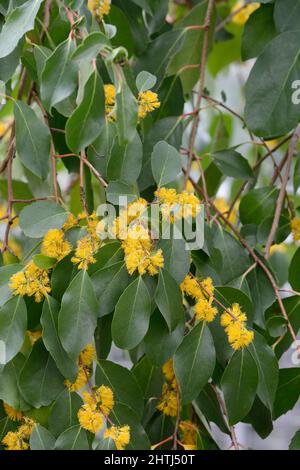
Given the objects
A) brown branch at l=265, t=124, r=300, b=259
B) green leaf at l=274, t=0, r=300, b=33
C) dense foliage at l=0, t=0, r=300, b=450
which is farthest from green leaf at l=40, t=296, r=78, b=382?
green leaf at l=274, t=0, r=300, b=33

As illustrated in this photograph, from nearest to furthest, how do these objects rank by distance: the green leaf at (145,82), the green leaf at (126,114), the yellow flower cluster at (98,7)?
the green leaf at (126,114)
the green leaf at (145,82)
the yellow flower cluster at (98,7)

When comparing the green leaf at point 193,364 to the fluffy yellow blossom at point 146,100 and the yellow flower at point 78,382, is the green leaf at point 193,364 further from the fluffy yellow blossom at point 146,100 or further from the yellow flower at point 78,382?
the fluffy yellow blossom at point 146,100

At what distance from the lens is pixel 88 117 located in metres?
0.80

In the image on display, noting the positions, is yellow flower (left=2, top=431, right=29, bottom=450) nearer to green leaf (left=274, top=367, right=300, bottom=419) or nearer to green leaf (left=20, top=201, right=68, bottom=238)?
green leaf (left=20, top=201, right=68, bottom=238)

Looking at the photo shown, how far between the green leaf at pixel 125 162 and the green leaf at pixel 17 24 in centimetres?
16

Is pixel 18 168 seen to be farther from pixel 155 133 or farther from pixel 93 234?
pixel 93 234

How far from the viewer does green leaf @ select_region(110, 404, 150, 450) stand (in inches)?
35.5

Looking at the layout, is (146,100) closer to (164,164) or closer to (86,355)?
(164,164)

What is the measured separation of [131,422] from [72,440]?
84 millimetres

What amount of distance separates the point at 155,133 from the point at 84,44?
388mm

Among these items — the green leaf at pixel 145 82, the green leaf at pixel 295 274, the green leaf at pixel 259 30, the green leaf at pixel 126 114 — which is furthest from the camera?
the green leaf at pixel 259 30

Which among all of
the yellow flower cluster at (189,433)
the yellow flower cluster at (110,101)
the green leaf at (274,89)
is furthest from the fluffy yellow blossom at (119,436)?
the green leaf at (274,89)

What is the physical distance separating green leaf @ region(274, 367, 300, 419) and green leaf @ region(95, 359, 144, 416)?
0.67 feet

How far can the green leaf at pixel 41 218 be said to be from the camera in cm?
87
